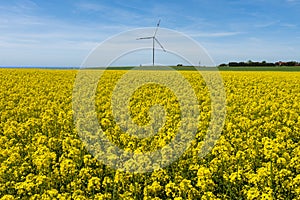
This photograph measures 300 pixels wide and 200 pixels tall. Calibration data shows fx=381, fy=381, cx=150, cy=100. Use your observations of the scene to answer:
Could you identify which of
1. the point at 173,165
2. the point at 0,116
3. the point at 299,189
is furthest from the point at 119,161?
the point at 0,116

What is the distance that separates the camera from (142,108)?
1262 centimetres

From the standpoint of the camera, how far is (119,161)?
7.04 m

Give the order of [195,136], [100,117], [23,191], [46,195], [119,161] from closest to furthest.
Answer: [46,195]
[23,191]
[119,161]
[195,136]
[100,117]

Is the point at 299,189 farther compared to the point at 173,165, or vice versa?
the point at 173,165

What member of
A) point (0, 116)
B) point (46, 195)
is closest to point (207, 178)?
point (46, 195)

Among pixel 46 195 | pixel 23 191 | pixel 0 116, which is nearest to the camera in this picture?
pixel 46 195

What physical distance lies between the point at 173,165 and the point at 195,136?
1960 mm

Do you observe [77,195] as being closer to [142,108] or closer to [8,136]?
[8,136]

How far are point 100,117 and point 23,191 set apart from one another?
5779 mm

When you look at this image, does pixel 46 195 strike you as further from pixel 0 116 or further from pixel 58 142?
pixel 0 116

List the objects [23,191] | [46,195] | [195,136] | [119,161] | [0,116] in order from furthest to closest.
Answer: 1. [0,116]
2. [195,136]
3. [119,161]
4. [23,191]
5. [46,195]

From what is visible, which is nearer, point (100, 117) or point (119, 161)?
point (119, 161)

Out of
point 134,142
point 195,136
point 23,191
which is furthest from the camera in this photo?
point 195,136

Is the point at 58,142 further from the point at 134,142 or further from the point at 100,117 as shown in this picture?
the point at 100,117
